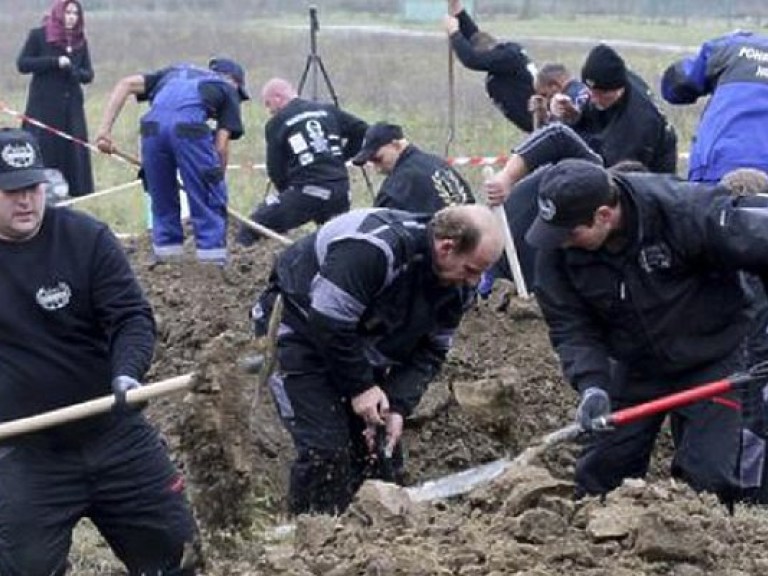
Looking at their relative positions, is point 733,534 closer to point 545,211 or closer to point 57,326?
point 545,211

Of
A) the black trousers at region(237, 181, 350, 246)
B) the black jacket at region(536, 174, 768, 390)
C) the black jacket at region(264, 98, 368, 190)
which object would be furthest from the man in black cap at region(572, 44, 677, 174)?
the black jacket at region(536, 174, 768, 390)

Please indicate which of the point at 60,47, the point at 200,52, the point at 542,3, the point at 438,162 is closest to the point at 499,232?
the point at 438,162

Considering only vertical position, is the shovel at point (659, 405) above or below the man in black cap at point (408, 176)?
above

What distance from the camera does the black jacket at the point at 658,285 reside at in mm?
6582

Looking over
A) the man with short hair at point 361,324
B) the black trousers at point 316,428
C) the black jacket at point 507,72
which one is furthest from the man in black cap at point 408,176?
the black trousers at point 316,428

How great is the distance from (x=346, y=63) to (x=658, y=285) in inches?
1112

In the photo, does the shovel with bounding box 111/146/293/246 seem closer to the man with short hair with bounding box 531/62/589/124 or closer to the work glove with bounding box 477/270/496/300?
the work glove with bounding box 477/270/496/300

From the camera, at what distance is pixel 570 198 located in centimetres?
641

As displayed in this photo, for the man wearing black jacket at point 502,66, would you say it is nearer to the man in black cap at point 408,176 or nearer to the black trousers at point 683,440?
the man in black cap at point 408,176

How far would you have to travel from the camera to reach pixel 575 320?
700 centimetres

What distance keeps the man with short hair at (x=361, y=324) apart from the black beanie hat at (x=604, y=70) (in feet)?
9.59

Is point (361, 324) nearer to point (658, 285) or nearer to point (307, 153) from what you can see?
point (658, 285)

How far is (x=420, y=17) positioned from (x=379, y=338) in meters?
41.7

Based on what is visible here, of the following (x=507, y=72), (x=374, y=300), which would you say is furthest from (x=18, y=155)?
(x=507, y=72)
